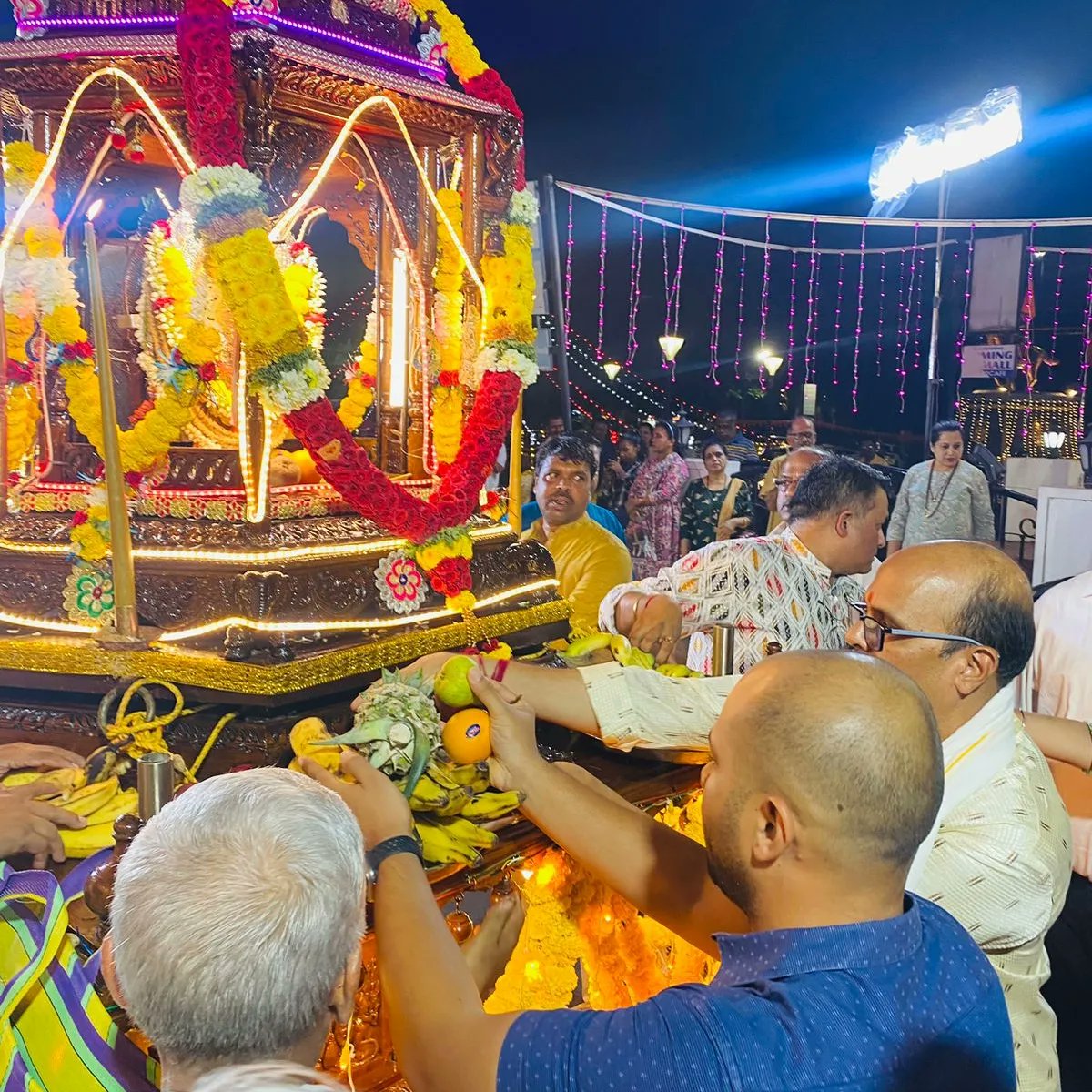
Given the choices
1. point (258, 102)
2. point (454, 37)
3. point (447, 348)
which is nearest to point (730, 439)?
point (447, 348)

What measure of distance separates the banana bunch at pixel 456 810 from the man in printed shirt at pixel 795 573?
122 cm

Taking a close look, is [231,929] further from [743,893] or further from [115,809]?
[115,809]

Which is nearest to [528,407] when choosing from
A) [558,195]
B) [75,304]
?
[558,195]

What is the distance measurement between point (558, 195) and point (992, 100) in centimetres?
737

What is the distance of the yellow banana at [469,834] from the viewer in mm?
1975

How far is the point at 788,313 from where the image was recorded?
81.6ft

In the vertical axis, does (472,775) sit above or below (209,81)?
below

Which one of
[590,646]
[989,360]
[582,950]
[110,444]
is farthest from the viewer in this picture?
[989,360]

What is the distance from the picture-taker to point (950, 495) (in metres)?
7.62

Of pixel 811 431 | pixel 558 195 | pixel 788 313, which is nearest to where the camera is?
pixel 811 431

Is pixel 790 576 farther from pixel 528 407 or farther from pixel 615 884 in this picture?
pixel 528 407

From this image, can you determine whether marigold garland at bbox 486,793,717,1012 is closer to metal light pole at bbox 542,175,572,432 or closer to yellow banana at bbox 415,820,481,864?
yellow banana at bbox 415,820,481,864

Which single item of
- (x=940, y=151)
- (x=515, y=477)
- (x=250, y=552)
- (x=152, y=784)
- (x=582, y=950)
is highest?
(x=940, y=151)

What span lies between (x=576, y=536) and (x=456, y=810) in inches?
109
